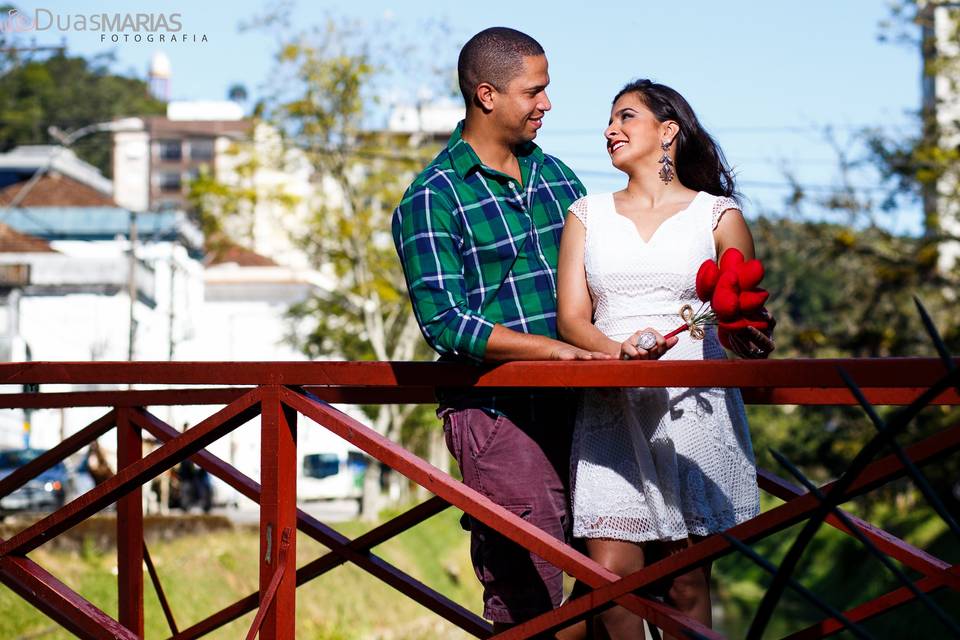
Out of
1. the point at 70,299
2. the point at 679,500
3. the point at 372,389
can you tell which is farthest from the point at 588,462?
the point at 70,299

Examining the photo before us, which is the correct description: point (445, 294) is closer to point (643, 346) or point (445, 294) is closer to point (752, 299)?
point (643, 346)

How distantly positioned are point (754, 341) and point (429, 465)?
0.75 m

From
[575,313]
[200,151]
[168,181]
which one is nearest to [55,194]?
[200,151]

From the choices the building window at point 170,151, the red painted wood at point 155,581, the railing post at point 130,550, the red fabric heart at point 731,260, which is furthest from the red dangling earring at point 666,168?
the building window at point 170,151

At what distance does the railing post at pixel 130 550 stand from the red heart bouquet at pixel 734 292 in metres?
2.13

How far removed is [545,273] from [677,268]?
1.42ft

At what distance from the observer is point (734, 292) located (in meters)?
3.07

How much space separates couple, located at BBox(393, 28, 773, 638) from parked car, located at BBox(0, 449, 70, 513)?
21.3 m

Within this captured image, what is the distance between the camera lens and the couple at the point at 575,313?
11.4ft

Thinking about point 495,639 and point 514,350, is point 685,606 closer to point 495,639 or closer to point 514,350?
point 495,639

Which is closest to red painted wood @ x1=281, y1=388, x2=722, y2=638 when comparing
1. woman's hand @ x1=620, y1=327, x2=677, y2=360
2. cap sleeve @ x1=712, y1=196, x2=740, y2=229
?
woman's hand @ x1=620, y1=327, x2=677, y2=360

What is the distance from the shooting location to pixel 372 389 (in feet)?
13.3

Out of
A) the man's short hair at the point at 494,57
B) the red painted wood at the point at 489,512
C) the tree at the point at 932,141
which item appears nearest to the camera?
the red painted wood at the point at 489,512

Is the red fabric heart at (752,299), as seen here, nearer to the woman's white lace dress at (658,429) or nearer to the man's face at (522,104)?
the woman's white lace dress at (658,429)
